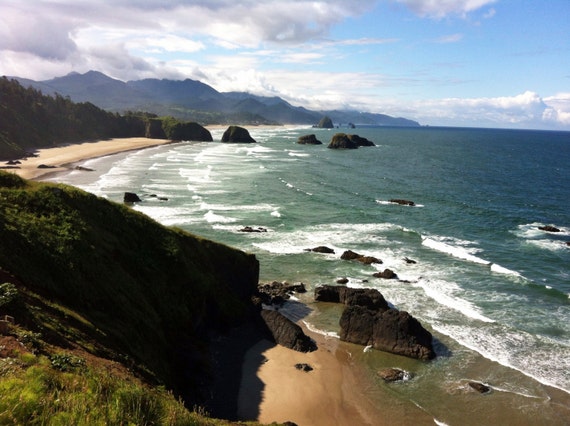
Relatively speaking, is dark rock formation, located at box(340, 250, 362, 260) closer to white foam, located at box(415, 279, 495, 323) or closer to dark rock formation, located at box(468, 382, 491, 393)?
white foam, located at box(415, 279, 495, 323)

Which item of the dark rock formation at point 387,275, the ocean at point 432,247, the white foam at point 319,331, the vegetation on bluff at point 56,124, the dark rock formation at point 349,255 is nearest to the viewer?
the ocean at point 432,247

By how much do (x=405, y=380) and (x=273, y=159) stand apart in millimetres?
105408

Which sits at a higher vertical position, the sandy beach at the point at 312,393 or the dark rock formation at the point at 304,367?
the dark rock formation at the point at 304,367

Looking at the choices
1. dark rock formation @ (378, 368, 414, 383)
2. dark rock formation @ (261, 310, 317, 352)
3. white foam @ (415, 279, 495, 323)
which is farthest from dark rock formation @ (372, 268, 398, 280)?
dark rock formation @ (378, 368, 414, 383)

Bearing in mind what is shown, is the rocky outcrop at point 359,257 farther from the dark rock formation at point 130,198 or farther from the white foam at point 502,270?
the dark rock formation at point 130,198

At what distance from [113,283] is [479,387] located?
818 inches

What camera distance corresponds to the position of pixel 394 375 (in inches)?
968

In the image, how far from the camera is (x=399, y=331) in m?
27.3

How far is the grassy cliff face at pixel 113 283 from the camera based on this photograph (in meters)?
16.9

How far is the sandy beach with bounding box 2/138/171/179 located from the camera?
83475 millimetres

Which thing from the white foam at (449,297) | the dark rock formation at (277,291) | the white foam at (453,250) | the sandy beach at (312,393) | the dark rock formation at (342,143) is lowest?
the sandy beach at (312,393)

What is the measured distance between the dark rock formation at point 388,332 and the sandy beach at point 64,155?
68.7 meters

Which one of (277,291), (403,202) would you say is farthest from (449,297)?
(403,202)

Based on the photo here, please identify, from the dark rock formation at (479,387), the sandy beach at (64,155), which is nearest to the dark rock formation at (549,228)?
the dark rock formation at (479,387)
